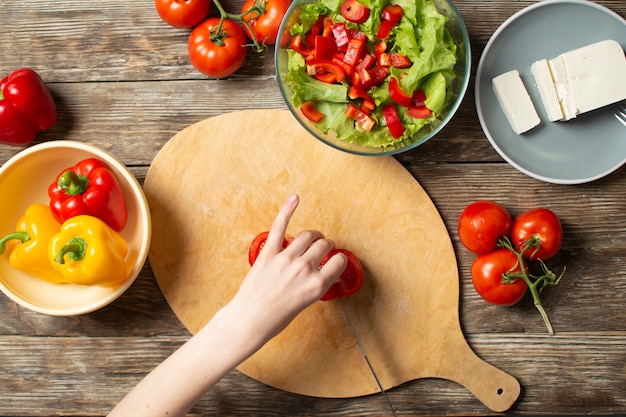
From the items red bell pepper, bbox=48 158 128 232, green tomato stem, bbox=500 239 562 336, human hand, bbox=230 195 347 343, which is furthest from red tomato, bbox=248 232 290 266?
green tomato stem, bbox=500 239 562 336

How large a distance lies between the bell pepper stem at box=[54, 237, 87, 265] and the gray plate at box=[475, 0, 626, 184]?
1.11 metres

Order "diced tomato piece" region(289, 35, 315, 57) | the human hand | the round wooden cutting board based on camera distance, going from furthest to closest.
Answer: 1. the round wooden cutting board
2. "diced tomato piece" region(289, 35, 315, 57)
3. the human hand

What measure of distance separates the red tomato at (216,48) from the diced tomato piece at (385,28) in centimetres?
38

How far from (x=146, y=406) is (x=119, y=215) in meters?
0.51

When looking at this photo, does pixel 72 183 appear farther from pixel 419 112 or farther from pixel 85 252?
pixel 419 112

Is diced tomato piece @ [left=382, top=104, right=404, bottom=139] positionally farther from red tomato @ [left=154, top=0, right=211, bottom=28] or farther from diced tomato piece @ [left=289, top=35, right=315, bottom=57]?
red tomato @ [left=154, top=0, right=211, bottom=28]

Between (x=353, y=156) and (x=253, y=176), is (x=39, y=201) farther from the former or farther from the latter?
(x=353, y=156)

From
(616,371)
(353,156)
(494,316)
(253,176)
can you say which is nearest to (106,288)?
(253,176)

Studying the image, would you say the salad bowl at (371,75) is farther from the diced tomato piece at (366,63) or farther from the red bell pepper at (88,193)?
A: the red bell pepper at (88,193)

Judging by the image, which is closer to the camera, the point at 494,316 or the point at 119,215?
the point at 119,215

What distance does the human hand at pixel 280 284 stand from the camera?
1.42 meters

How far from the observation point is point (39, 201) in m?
1.66

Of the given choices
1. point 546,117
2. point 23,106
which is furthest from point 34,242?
point 546,117

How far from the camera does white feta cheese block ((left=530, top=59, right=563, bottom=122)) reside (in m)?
1.55
